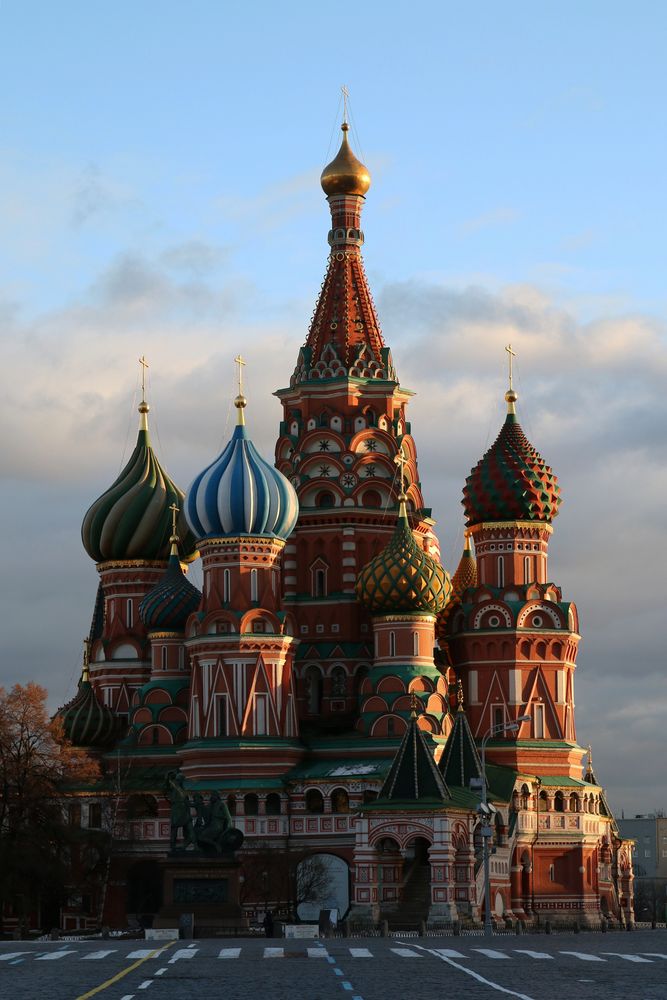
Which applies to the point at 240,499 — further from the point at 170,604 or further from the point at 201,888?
the point at 201,888

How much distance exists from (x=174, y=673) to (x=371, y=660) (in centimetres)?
775

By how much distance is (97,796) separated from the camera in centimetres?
7319

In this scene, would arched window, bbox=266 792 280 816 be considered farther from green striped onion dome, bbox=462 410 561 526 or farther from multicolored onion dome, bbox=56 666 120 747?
green striped onion dome, bbox=462 410 561 526

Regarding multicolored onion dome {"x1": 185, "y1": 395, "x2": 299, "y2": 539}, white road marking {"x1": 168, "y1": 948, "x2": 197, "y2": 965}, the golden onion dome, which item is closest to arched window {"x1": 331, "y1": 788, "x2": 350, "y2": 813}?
multicolored onion dome {"x1": 185, "y1": 395, "x2": 299, "y2": 539}

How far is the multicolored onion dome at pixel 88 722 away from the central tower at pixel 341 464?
26.2 feet

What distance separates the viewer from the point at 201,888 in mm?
58281

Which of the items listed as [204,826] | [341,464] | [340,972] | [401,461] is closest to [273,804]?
[204,826]

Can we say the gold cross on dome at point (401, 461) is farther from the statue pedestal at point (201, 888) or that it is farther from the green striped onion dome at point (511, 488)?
the statue pedestal at point (201, 888)

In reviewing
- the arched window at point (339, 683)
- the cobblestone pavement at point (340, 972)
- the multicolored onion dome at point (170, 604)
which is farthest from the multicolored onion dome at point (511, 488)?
the cobblestone pavement at point (340, 972)

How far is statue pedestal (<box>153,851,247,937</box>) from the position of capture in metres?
57.6

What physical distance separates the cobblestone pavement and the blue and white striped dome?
31681 mm

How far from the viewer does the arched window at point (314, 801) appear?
69562mm

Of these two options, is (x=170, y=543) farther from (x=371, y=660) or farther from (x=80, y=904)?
(x=80, y=904)

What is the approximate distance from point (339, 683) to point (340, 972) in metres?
46.1
